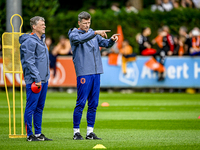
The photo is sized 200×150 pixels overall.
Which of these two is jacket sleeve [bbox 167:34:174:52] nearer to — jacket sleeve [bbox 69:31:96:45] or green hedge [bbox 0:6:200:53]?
green hedge [bbox 0:6:200:53]

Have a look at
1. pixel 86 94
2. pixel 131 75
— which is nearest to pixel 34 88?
pixel 86 94

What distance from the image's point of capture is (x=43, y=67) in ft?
25.7

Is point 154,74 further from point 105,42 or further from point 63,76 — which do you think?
point 105,42

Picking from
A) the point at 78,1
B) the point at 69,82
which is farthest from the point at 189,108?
the point at 78,1

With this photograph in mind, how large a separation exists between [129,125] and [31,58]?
11.0ft

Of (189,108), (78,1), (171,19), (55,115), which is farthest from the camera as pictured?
(78,1)

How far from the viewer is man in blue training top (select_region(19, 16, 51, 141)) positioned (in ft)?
25.0

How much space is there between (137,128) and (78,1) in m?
23.8

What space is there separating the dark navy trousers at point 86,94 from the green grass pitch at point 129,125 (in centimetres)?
43

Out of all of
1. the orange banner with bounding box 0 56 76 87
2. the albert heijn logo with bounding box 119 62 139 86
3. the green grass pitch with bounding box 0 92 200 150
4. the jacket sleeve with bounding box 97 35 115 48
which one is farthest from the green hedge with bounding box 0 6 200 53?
the jacket sleeve with bounding box 97 35 115 48

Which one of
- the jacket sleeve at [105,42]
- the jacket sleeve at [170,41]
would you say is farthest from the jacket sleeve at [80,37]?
the jacket sleeve at [170,41]

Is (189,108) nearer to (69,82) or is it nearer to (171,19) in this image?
(69,82)

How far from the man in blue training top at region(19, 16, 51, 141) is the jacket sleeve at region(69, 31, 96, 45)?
1.71 ft

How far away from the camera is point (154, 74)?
19.8 meters
